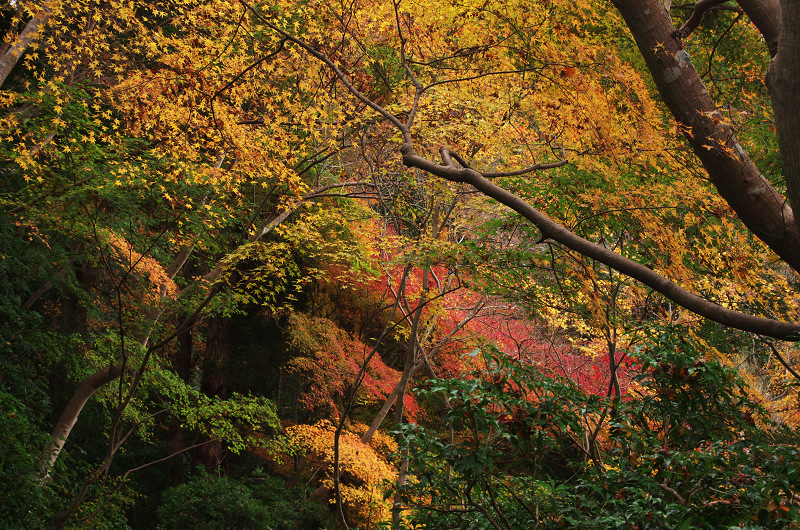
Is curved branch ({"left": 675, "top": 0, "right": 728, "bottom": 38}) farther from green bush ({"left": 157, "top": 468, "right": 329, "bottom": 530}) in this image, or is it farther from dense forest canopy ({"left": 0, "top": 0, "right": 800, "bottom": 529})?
green bush ({"left": 157, "top": 468, "right": 329, "bottom": 530})

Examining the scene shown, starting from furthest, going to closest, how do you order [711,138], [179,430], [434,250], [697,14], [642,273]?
1. [179,430]
2. [434,250]
3. [697,14]
4. [711,138]
5. [642,273]

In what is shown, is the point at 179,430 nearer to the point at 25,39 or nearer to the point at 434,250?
the point at 434,250

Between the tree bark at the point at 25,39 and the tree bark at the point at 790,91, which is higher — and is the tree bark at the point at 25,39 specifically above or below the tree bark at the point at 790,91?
above

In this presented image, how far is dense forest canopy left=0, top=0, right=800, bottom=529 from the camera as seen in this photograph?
2.27 m

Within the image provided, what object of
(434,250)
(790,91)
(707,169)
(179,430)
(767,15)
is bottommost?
(179,430)

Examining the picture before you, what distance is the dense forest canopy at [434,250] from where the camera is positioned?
2270 mm

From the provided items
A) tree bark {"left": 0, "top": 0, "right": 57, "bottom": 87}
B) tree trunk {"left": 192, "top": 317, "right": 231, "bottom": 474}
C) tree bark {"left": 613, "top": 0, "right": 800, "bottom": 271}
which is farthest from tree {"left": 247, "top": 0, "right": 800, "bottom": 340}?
tree trunk {"left": 192, "top": 317, "right": 231, "bottom": 474}

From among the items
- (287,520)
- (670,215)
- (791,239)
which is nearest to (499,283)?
(670,215)

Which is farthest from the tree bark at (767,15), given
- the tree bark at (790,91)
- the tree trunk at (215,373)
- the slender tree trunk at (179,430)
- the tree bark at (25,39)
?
the tree trunk at (215,373)

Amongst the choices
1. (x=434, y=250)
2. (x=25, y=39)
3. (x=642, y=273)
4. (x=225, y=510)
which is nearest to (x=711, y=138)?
(x=642, y=273)

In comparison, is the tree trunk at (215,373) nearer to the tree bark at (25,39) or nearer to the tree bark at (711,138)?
the tree bark at (25,39)

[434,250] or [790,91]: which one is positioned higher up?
[434,250]

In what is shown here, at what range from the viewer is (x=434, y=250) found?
7.50 meters

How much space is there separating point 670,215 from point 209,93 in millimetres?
3764
